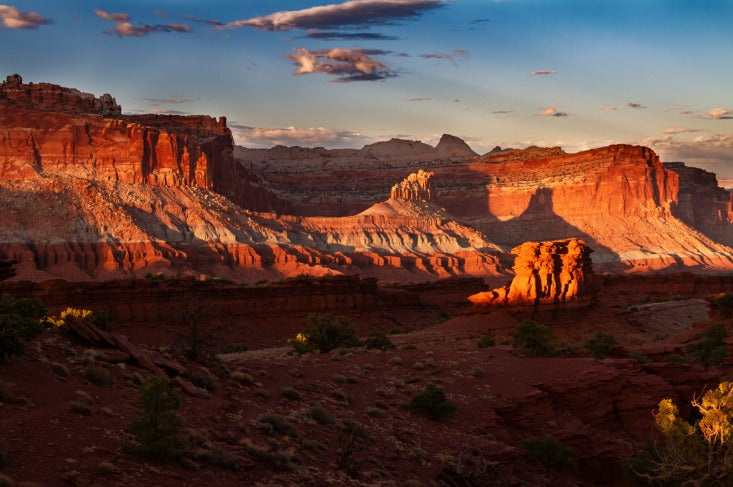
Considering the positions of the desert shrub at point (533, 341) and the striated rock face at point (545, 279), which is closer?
the desert shrub at point (533, 341)

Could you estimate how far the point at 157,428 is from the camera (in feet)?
55.1

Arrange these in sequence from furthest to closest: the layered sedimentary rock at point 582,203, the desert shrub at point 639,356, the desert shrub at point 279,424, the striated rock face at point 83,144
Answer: the layered sedimentary rock at point 582,203, the striated rock face at point 83,144, the desert shrub at point 639,356, the desert shrub at point 279,424

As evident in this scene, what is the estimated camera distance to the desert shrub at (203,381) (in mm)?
23250

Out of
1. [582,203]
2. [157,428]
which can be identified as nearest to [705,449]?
[157,428]

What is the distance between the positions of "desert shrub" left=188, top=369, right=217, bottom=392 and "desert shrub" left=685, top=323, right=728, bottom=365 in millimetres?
22556

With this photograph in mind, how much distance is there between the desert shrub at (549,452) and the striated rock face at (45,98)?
322 feet

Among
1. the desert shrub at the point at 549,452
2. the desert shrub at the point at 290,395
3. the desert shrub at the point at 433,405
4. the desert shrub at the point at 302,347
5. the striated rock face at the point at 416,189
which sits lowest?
the desert shrub at the point at 549,452

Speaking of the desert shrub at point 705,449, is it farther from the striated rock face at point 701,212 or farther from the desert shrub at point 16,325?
the striated rock face at point 701,212

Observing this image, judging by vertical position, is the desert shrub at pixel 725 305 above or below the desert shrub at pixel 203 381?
below

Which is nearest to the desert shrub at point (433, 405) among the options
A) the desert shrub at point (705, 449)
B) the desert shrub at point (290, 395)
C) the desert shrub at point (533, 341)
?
the desert shrub at point (290, 395)

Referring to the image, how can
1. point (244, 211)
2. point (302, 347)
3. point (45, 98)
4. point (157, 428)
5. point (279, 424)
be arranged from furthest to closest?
point (244, 211) → point (45, 98) → point (302, 347) → point (279, 424) → point (157, 428)

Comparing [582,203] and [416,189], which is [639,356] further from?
[582,203]

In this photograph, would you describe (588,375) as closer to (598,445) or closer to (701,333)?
(598,445)

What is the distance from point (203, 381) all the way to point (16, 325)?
15.6 ft
